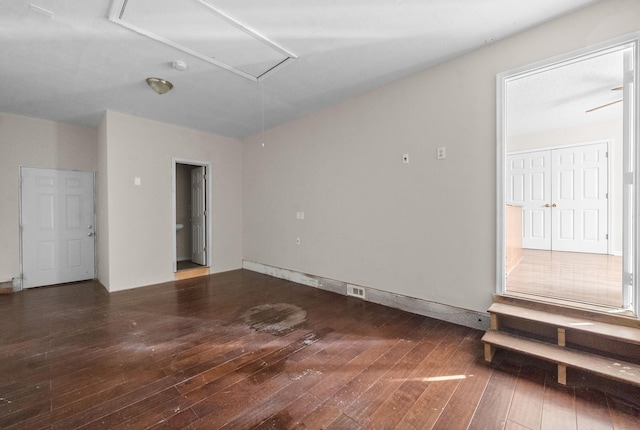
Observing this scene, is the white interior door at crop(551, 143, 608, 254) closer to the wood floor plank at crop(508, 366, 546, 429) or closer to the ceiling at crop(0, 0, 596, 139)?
the ceiling at crop(0, 0, 596, 139)

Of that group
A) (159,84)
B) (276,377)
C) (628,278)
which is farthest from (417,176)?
(159,84)

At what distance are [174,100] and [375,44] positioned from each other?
279cm

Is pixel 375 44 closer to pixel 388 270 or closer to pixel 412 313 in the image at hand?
pixel 388 270

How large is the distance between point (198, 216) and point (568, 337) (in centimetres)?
567

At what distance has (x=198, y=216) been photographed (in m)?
5.48

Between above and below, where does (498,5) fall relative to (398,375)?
above

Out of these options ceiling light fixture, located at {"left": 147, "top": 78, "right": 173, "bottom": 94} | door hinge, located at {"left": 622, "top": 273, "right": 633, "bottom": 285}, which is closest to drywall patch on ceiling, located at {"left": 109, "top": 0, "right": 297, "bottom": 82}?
ceiling light fixture, located at {"left": 147, "top": 78, "right": 173, "bottom": 94}

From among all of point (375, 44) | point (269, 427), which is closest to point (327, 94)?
point (375, 44)

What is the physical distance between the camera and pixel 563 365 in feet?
5.94

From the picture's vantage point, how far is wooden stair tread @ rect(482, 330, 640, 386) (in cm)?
169

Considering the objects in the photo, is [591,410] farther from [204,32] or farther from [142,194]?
[142,194]

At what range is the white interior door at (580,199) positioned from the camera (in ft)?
15.5

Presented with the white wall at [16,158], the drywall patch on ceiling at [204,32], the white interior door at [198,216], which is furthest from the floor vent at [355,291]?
the white wall at [16,158]

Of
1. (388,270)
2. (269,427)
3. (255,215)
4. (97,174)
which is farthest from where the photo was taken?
(255,215)
